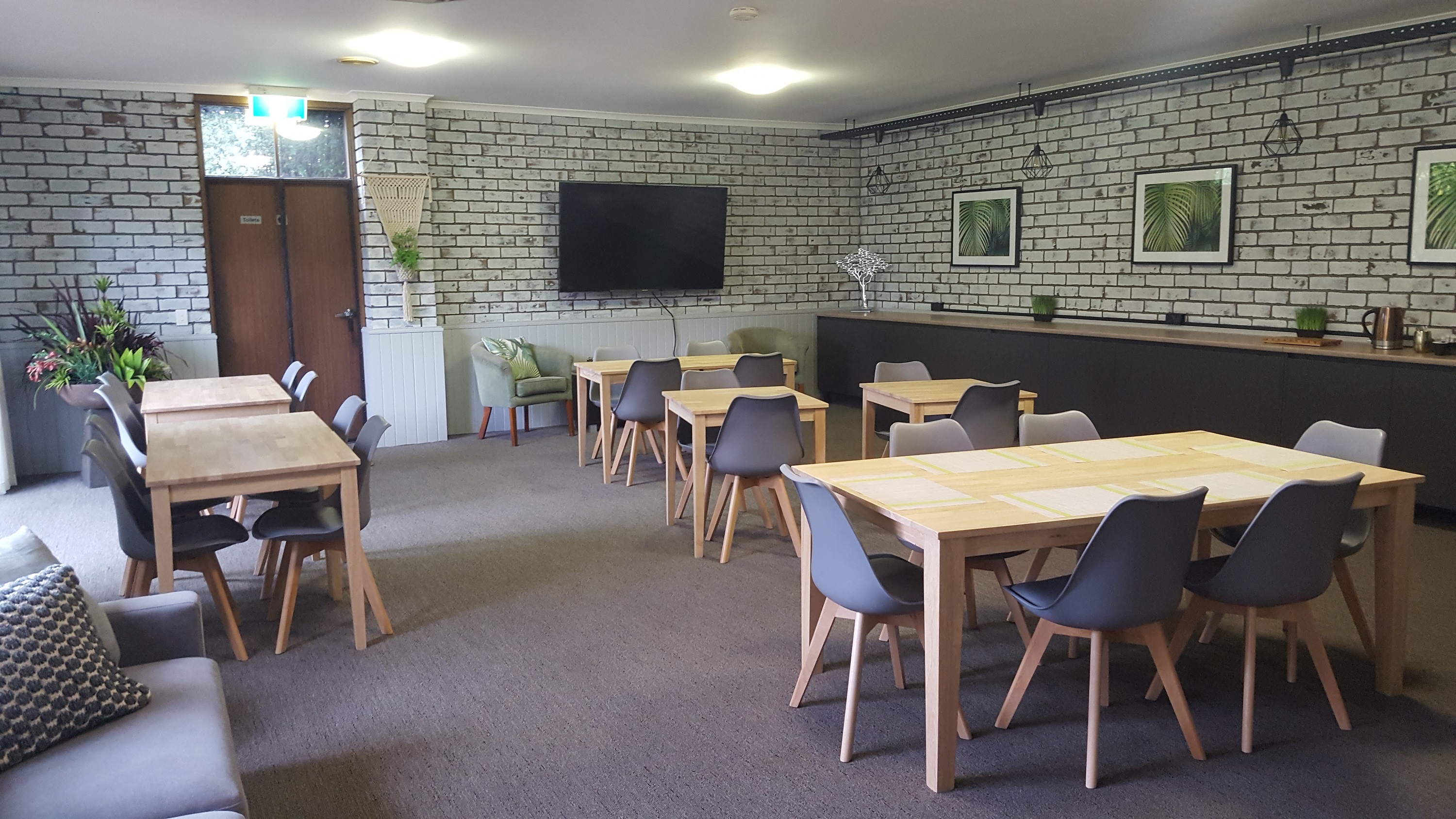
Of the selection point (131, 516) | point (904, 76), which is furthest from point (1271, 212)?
point (131, 516)

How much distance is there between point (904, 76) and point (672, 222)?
261cm

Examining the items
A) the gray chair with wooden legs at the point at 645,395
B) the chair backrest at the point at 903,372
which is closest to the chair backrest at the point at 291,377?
the gray chair with wooden legs at the point at 645,395

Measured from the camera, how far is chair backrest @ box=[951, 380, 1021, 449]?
4.95 metres

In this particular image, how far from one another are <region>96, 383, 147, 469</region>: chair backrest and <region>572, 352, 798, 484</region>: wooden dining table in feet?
8.47

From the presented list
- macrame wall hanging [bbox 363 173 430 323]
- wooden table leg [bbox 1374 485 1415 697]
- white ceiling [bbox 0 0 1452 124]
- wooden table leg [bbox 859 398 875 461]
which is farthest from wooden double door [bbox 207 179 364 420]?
wooden table leg [bbox 1374 485 1415 697]

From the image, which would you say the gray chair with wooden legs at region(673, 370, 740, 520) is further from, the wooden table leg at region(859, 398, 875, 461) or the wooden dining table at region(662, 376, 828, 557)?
the wooden table leg at region(859, 398, 875, 461)

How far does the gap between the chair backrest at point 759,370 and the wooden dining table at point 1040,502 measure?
2873 mm

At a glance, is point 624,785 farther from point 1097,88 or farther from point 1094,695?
point 1097,88

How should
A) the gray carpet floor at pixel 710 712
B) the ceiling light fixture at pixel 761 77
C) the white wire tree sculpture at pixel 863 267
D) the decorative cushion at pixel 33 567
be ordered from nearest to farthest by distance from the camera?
the decorative cushion at pixel 33 567
the gray carpet floor at pixel 710 712
the ceiling light fixture at pixel 761 77
the white wire tree sculpture at pixel 863 267

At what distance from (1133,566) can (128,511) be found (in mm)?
3301

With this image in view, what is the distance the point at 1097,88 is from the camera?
6887 millimetres

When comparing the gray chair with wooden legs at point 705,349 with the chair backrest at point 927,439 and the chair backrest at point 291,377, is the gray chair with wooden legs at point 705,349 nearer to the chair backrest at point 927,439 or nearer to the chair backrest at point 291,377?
the chair backrest at point 291,377

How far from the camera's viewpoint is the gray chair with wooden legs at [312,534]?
375 centimetres

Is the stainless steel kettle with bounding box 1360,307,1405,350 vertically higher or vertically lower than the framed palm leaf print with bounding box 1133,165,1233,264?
lower
